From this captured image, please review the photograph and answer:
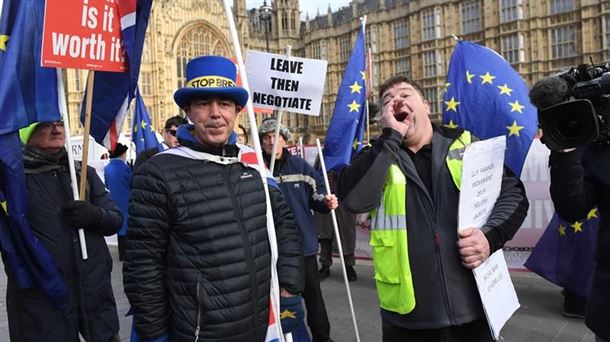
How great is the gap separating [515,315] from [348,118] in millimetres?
2632

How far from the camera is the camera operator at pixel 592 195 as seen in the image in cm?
205

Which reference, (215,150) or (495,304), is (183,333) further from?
(495,304)

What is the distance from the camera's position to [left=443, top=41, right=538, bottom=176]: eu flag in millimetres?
4211

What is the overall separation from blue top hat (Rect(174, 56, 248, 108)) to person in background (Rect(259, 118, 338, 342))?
1871mm

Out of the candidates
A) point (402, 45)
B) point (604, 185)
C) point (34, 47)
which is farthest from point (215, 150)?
point (402, 45)

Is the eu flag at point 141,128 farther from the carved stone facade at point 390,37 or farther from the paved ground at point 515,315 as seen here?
the carved stone facade at point 390,37

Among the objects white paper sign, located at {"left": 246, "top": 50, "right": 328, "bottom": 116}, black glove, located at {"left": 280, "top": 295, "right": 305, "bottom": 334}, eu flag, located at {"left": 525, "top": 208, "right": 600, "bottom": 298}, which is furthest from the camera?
eu flag, located at {"left": 525, "top": 208, "right": 600, "bottom": 298}

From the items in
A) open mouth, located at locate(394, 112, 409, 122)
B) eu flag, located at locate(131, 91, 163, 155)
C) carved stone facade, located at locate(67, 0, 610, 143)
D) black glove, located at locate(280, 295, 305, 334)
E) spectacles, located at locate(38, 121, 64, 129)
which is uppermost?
carved stone facade, located at locate(67, 0, 610, 143)

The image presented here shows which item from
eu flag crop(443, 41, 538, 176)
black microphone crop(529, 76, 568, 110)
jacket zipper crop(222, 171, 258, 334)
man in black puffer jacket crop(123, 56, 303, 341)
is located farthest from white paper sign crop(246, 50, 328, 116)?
black microphone crop(529, 76, 568, 110)

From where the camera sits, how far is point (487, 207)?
223 cm

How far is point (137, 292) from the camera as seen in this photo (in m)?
2.09

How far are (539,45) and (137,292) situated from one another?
3502cm

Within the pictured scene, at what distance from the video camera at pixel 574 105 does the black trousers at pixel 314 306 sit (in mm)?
2646

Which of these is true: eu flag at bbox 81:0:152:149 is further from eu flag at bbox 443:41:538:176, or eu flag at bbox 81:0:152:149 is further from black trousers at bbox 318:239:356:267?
black trousers at bbox 318:239:356:267
